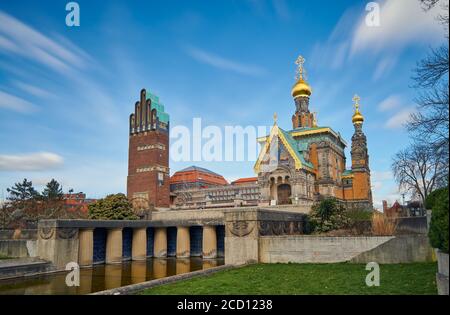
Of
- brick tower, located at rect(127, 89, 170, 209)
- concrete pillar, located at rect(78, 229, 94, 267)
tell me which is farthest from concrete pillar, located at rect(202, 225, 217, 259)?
brick tower, located at rect(127, 89, 170, 209)

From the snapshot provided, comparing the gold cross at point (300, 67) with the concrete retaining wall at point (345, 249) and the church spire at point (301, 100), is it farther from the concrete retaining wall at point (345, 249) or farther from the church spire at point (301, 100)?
the concrete retaining wall at point (345, 249)

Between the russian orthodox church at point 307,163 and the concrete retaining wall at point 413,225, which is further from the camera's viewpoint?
the russian orthodox church at point 307,163

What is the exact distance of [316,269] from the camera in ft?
59.2

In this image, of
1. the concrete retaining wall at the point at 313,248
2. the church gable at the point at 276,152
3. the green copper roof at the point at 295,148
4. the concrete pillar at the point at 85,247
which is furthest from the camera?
the green copper roof at the point at 295,148

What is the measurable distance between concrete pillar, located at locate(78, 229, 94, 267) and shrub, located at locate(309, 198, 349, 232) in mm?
18251

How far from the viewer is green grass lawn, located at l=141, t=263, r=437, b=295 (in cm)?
1233

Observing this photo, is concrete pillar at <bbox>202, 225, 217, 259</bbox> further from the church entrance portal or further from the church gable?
the church gable

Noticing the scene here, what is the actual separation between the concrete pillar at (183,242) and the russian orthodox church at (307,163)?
13999 mm

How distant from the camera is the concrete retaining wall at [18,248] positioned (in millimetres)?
27500

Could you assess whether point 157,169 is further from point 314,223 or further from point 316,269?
point 316,269

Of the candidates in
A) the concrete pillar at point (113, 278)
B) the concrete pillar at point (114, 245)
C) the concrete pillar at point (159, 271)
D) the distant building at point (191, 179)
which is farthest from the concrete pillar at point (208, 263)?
the distant building at point (191, 179)

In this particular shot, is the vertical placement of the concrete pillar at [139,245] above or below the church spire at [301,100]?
below
